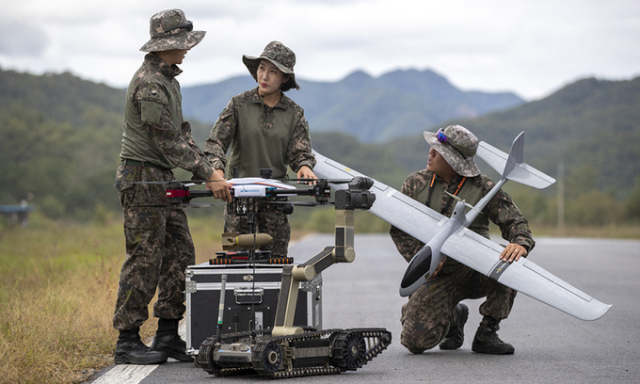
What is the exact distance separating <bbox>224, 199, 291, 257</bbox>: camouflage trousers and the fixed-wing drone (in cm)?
88

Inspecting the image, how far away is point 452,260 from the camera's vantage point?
657cm

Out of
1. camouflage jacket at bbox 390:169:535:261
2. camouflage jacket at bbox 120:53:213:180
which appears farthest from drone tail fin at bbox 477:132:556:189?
camouflage jacket at bbox 120:53:213:180

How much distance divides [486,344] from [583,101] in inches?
6772

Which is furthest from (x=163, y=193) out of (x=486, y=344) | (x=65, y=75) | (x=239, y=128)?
(x=65, y=75)

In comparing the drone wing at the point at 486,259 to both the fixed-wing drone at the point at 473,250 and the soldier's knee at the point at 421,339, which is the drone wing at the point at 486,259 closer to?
the fixed-wing drone at the point at 473,250

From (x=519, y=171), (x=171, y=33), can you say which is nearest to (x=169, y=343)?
(x=171, y=33)

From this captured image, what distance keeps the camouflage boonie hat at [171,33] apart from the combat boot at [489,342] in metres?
3.22

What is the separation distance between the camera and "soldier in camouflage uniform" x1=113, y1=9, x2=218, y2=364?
5.51 metres

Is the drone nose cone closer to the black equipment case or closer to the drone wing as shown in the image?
the drone wing

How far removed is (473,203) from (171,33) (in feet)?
9.28

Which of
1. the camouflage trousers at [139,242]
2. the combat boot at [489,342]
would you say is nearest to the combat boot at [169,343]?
the camouflage trousers at [139,242]

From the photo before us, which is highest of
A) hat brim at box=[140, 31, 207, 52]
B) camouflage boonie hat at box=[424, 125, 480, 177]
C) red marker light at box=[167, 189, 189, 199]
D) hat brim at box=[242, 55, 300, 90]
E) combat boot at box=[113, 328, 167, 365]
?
hat brim at box=[140, 31, 207, 52]

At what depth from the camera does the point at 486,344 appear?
6.18 m

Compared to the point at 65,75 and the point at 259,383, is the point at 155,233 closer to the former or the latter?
the point at 259,383
